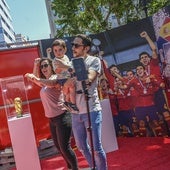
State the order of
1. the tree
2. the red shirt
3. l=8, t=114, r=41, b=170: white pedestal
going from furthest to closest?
1. the tree
2. the red shirt
3. l=8, t=114, r=41, b=170: white pedestal

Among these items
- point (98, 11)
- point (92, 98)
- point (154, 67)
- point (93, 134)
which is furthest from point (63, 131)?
point (98, 11)

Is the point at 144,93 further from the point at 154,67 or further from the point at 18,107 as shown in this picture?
the point at 18,107

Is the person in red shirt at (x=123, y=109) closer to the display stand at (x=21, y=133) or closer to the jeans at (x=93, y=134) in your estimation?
the display stand at (x=21, y=133)

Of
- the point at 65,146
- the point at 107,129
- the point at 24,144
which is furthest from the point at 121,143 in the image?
the point at 65,146

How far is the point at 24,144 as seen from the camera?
462cm

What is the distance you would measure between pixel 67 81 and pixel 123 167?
1988 mm

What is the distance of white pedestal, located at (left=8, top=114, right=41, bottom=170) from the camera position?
4.57 m

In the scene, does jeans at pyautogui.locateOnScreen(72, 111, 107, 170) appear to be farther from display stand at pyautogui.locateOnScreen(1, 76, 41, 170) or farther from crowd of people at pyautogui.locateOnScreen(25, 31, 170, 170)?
display stand at pyautogui.locateOnScreen(1, 76, 41, 170)

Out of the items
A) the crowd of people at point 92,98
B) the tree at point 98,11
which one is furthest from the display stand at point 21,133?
the tree at point 98,11

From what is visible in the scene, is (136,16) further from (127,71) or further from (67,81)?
(67,81)

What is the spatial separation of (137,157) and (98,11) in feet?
24.9

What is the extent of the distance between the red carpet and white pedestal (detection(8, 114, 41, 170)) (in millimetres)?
522

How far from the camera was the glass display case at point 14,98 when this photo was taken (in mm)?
Result: 4828

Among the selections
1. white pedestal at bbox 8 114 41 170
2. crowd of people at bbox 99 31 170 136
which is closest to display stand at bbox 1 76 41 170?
white pedestal at bbox 8 114 41 170
